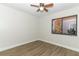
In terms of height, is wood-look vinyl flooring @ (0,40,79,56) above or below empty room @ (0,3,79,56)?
below

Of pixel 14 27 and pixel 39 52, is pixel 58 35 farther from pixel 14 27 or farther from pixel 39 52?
pixel 14 27

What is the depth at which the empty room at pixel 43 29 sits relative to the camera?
10.7ft

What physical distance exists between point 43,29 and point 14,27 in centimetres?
222

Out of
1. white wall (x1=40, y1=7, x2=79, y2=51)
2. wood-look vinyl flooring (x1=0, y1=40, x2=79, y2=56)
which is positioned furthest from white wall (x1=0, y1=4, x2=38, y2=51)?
white wall (x1=40, y1=7, x2=79, y2=51)

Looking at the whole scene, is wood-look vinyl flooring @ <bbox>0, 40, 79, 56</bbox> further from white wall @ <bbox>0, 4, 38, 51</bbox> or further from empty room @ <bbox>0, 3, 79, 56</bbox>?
white wall @ <bbox>0, 4, 38, 51</bbox>

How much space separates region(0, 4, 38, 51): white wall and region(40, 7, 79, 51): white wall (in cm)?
84

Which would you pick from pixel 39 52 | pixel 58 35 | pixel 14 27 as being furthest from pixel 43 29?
pixel 39 52

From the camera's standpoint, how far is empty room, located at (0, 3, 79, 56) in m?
3.27

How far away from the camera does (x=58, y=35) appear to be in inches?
169

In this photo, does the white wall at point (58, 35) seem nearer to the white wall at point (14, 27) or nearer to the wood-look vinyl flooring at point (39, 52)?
the wood-look vinyl flooring at point (39, 52)

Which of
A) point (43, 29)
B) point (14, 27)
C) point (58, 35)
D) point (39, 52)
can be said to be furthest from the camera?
point (43, 29)

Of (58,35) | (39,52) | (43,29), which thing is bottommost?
(39,52)

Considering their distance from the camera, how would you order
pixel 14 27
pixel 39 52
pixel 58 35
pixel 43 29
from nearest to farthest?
pixel 39 52, pixel 14 27, pixel 58 35, pixel 43 29

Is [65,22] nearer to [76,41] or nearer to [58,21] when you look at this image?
[58,21]
